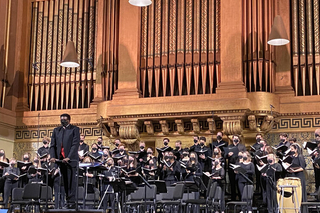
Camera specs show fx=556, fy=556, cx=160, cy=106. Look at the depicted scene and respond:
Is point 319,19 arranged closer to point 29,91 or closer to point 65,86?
point 65,86

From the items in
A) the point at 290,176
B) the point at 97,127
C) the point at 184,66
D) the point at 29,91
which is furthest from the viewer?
the point at 29,91

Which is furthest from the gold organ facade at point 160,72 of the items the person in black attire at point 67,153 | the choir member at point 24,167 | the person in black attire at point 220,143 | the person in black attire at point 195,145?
the person in black attire at point 67,153

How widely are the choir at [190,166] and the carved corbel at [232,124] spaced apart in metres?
0.17

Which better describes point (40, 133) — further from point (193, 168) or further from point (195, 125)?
point (193, 168)

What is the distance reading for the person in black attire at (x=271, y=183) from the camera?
9203 mm

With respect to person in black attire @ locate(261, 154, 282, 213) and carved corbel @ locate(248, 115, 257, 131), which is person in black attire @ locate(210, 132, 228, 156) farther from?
person in black attire @ locate(261, 154, 282, 213)

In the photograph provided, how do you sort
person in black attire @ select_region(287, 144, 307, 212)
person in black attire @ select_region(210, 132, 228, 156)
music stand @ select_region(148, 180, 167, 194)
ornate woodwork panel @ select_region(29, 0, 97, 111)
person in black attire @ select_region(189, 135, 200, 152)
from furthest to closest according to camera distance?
1. ornate woodwork panel @ select_region(29, 0, 97, 111)
2. person in black attire @ select_region(189, 135, 200, 152)
3. person in black attire @ select_region(210, 132, 228, 156)
4. person in black attire @ select_region(287, 144, 307, 212)
5. music stand @ select_region(148, 180, 167, 194)

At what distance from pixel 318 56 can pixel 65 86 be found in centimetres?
560

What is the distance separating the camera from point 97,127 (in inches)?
482

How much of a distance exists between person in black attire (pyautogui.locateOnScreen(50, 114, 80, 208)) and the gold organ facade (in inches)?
142

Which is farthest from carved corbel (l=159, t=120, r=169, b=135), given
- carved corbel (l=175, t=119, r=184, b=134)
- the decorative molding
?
Result: the decorative molding

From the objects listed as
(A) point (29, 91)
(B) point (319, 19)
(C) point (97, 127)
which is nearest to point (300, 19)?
(B) point (319, 19)

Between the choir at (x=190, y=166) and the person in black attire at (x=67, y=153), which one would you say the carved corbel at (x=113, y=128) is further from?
the person in black attire at (x=67, y=153)

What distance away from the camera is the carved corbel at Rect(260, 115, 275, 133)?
34.9ft
